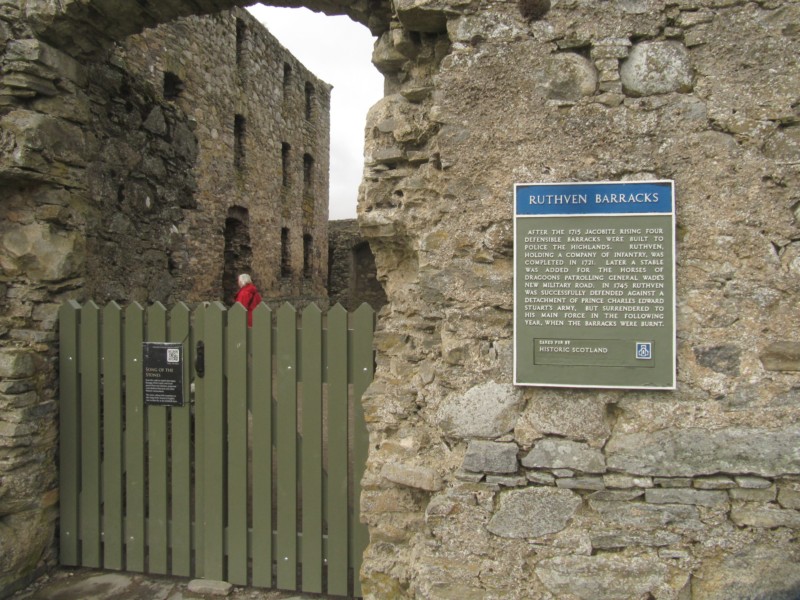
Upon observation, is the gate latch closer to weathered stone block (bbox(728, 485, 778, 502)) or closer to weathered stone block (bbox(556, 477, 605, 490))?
weathered stone block (bbox(556, 477, 605, 490))

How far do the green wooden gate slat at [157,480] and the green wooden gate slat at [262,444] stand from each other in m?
0.66

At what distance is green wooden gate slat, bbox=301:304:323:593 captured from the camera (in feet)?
12.2

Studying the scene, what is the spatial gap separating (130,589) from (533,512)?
2766 millimetres

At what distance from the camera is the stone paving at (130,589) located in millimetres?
3857

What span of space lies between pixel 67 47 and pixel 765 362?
4589mm

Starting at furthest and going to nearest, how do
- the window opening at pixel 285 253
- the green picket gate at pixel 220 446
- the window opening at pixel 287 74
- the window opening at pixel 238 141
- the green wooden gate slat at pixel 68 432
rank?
the window opening at pixel 285 253
the window opening at pixel 287 74
the window opening at pixel 238 141
the green wooden gate slat at pixel 68 432
the green picket gate at pixel 220 446

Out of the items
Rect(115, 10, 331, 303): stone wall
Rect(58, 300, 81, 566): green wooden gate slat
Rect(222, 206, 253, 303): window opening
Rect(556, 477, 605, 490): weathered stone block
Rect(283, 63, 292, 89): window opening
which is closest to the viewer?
Rect(556, 477, 605, 490): weathered stone block

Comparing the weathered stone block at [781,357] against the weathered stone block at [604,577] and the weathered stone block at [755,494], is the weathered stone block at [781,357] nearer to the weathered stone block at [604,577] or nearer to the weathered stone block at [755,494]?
the weathered stone block at [755,494]

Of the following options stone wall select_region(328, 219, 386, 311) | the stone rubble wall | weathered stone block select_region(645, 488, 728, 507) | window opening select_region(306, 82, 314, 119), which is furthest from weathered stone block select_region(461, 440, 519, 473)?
stone wall select_region(328, 219, 386, 311)

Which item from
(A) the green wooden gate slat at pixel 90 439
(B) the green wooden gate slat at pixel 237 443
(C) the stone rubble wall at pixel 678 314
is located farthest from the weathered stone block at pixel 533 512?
(A) the green wooden gate slat at pixel 90 439

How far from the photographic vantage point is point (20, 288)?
4.16 metres

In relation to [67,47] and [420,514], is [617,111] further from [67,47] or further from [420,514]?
[67,47]

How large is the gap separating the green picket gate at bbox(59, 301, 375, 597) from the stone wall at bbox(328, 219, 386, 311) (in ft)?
49.9

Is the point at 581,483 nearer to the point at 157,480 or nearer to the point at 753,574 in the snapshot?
the point at 753,574
